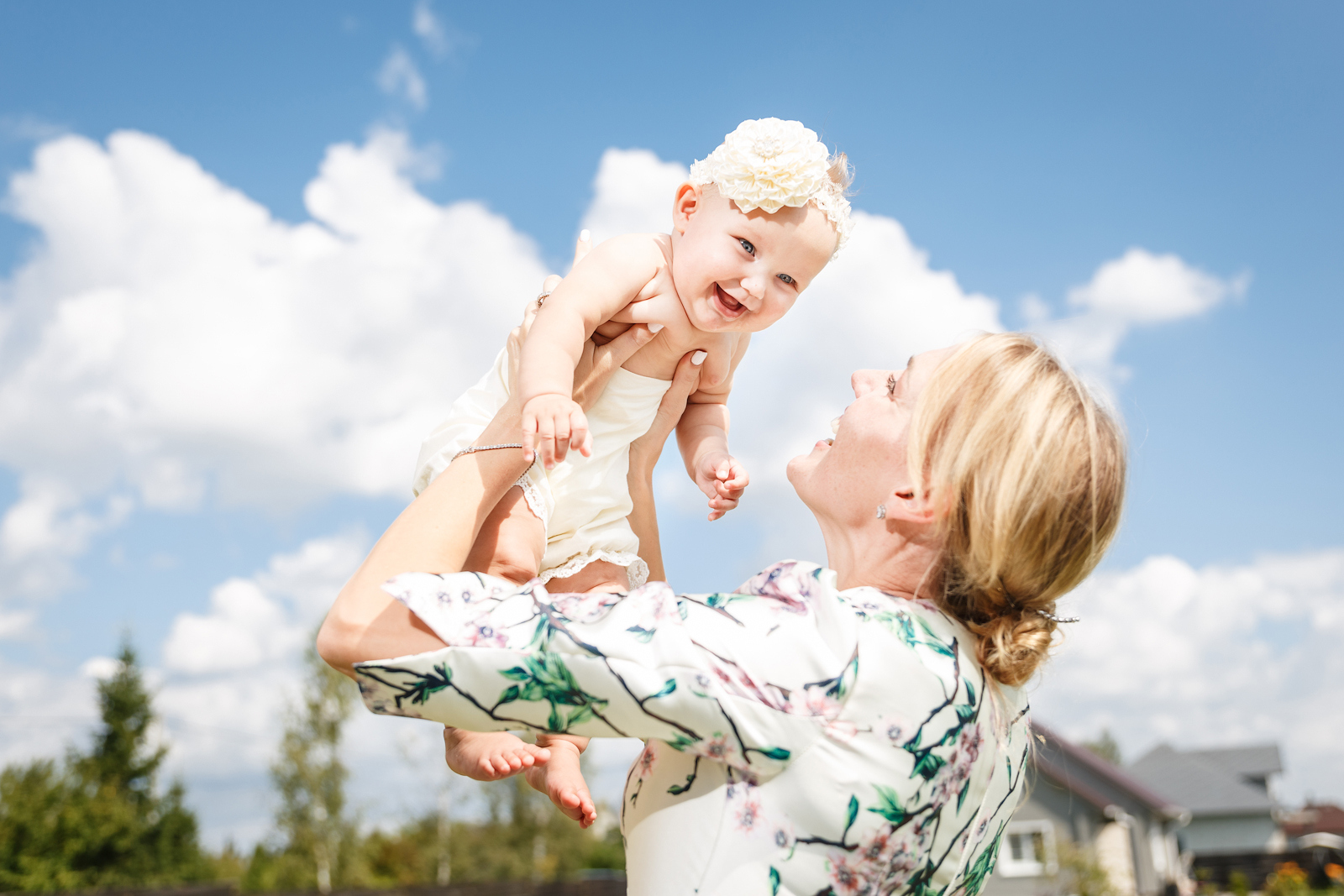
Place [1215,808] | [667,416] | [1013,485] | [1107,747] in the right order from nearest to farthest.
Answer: [1013,485], [667,416], [1215,808], [1107,747]

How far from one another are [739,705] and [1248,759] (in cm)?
5363

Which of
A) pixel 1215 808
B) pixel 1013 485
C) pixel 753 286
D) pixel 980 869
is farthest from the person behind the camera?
pixel 1215 808

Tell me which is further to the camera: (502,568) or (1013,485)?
(502,568)

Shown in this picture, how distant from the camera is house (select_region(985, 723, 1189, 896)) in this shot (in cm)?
2156

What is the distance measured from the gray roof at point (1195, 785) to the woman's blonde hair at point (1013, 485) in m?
37.1

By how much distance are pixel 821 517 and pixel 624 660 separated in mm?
646

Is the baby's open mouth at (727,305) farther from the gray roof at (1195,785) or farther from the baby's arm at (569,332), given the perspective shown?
the gray roof at (1195,785)

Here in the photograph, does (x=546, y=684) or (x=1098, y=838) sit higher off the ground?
(x=546, y=684)

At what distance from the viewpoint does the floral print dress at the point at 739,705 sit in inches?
52.8

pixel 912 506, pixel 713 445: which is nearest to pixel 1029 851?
pixel 713 445

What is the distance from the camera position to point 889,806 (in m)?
1.43

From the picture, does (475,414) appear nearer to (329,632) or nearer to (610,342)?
(610,342)

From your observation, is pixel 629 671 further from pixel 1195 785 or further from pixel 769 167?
pixel 1195 785

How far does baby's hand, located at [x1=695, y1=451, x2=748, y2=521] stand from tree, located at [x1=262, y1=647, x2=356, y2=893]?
30.0 m
